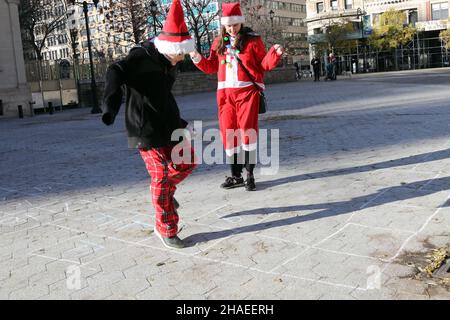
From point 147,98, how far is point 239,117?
187 centimetres

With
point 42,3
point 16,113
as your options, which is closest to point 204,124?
point 16,113

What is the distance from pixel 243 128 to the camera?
19.0 feet

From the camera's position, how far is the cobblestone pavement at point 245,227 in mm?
3350

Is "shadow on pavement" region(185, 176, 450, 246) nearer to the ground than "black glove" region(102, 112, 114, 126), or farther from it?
nearer to the ground

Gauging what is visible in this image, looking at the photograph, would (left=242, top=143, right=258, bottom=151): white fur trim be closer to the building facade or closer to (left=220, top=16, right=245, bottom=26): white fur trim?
(left=220, top=16, right=245, bottom=26): white fur trim

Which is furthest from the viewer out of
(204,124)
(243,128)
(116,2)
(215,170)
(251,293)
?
(116,2)

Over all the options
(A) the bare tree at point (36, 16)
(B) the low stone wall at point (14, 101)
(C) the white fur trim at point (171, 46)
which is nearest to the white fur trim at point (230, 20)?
(C) the white fur trim at point (171, 46)

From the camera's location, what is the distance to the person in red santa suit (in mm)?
5688

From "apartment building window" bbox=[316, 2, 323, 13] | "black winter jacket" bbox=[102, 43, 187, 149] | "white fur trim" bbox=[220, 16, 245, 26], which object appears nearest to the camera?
"black winter jacket" bbox=[102, 43, 187, 149]

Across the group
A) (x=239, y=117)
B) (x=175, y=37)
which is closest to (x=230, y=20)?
(x=239, y=117)

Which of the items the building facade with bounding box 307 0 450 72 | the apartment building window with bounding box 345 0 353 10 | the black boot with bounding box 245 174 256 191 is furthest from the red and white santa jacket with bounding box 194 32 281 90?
the apartment building window with bounding box 345 0 353 10

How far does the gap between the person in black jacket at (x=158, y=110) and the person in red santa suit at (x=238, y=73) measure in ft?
4.57
